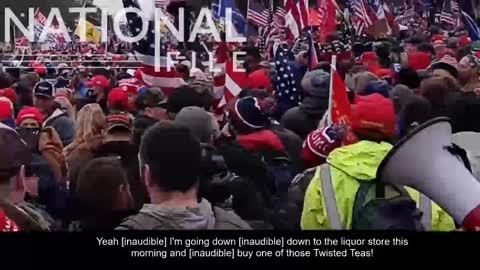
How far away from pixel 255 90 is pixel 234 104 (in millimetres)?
102

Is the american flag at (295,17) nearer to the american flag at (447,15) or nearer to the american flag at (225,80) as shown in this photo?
the american flag at (225,80)

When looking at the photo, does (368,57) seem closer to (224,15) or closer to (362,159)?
(362,159)

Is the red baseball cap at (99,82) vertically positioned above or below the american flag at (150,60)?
below

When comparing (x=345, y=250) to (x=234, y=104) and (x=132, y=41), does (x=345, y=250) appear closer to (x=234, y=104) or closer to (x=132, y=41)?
(x=234, y=104)

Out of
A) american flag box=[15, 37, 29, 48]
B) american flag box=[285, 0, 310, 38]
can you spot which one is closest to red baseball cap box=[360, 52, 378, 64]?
american flag box=[285, 0, 310, 38]

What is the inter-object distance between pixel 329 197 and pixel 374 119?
1.11ft

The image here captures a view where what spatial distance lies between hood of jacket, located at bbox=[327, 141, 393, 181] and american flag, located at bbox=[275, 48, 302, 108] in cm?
26

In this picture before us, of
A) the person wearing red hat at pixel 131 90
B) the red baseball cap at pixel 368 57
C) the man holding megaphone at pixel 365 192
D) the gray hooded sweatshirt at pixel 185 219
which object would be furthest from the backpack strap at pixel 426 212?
the person wearing red hat at pixel 131 90

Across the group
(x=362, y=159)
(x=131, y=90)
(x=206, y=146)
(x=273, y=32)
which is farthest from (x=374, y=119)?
(x=131, y=90)

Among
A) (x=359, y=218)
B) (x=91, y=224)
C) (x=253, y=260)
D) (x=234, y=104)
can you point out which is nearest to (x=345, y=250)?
(x=359, y=218)

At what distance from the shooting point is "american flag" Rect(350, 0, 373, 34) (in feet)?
8.36

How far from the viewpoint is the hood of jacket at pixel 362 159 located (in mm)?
2514

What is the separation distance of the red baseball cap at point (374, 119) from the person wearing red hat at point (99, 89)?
0.95 meters

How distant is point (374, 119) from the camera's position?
251 centimetres
